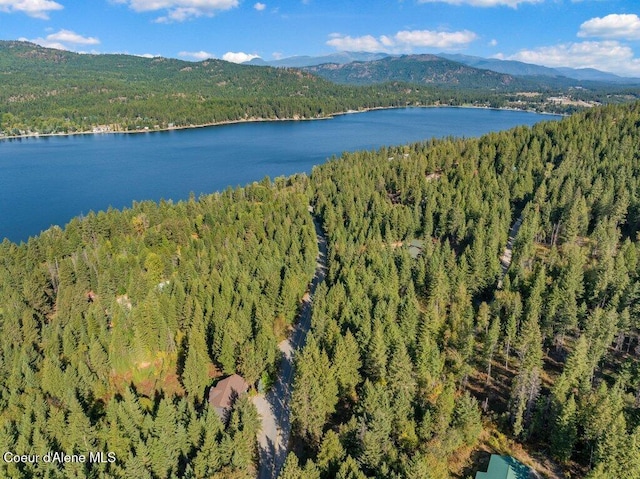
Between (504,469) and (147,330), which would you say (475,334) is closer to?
(504,469)

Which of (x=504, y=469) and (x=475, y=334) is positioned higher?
(x=475, y=334)

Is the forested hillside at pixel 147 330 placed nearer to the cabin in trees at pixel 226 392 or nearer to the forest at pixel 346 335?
the forest at pixel 346 335

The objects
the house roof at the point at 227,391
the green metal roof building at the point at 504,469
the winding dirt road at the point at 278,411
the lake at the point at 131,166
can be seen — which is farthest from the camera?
the lake at the point at 131,166

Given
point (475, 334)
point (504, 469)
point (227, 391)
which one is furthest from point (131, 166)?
point (504, 469)

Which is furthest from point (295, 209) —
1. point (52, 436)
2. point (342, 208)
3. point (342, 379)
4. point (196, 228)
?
point (52, 436)

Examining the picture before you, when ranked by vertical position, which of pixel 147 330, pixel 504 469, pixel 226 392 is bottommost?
pixel 504 469

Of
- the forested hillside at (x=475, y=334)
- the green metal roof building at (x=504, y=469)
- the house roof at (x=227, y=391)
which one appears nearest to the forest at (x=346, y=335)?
the forested hillside at (x=475, y=334)

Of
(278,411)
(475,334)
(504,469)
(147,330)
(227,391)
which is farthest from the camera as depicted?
(475,334)

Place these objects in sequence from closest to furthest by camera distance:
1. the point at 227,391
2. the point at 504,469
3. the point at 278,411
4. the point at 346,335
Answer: the point at 504,469, the point at 227,391, the point at 278,411, the point at 346,335
